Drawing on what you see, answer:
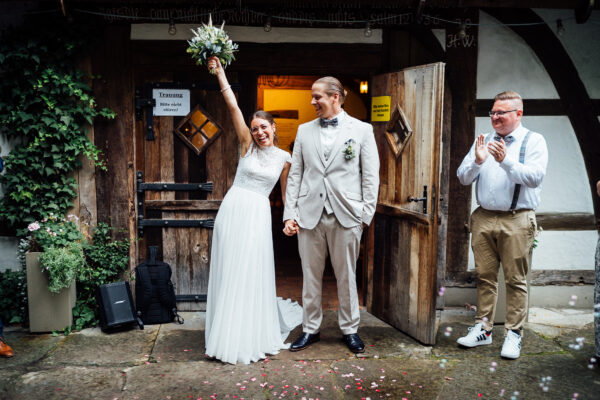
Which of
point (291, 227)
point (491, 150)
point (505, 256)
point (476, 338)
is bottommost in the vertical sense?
point (476, 338)

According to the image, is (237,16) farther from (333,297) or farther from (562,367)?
(562,367)

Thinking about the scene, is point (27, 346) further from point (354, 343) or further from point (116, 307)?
point (354, 343)

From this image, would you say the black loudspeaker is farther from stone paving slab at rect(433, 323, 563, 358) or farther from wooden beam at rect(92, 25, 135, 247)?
stone paving slab at rect(433, 323, 563, 358)

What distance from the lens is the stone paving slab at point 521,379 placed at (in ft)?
11.2

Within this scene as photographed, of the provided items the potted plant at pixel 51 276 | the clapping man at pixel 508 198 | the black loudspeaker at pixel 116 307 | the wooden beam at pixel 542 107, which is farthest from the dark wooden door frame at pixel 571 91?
the potted plant at pixel 51 276

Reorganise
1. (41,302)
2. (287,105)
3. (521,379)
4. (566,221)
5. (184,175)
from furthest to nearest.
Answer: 1. (287,105)
2. (566,221)
3. (184,175)
4. (41,302)
5. (521,379)

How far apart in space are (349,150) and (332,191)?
0.34 metres

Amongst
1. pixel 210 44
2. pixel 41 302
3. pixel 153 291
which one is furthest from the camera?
pixel 153 291

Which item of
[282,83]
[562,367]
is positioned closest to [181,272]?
[562,367]

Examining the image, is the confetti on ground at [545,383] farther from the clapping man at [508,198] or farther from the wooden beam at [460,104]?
the wooden beam at [460,104]

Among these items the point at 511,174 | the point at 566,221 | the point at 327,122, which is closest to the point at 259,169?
the point at 327,122

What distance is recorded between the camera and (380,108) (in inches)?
186

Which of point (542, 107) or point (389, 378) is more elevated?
point (542, 107)

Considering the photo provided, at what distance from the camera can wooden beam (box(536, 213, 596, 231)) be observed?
16.9ft
